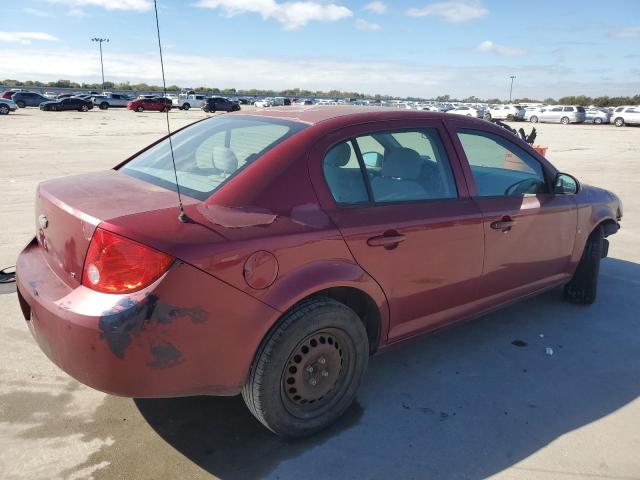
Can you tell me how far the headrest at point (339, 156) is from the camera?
2727 mm

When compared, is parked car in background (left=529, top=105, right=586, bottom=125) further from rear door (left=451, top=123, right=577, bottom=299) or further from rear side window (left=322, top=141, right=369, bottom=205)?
rear side window (left=322, top=141, right=369, bottom=205)

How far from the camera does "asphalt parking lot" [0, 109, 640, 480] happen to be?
2492 millimetres

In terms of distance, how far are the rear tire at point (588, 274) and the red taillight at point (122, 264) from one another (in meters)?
3.68

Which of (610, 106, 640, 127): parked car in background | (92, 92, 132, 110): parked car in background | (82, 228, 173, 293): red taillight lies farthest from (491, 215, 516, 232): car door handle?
(92, 92, 132, 110): parked car in background

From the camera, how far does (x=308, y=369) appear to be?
2.64 meters

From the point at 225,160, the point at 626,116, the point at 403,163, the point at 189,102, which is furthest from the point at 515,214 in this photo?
the point at 189,102

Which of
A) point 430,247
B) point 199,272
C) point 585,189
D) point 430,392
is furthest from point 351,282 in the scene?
point 585,189

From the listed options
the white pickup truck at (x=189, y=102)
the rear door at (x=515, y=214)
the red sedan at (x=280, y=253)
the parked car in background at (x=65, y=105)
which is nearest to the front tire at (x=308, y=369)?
the red sedan at (x=280, y=253)

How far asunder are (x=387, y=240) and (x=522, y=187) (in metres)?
1.53

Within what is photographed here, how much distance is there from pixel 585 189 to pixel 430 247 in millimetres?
2060

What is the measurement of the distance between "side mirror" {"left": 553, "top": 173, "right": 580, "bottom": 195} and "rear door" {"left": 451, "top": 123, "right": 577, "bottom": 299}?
0.04m

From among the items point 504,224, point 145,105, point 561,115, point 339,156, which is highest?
point 339,156

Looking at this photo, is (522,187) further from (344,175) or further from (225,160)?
(225,160)

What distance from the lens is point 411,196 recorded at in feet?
9.91
